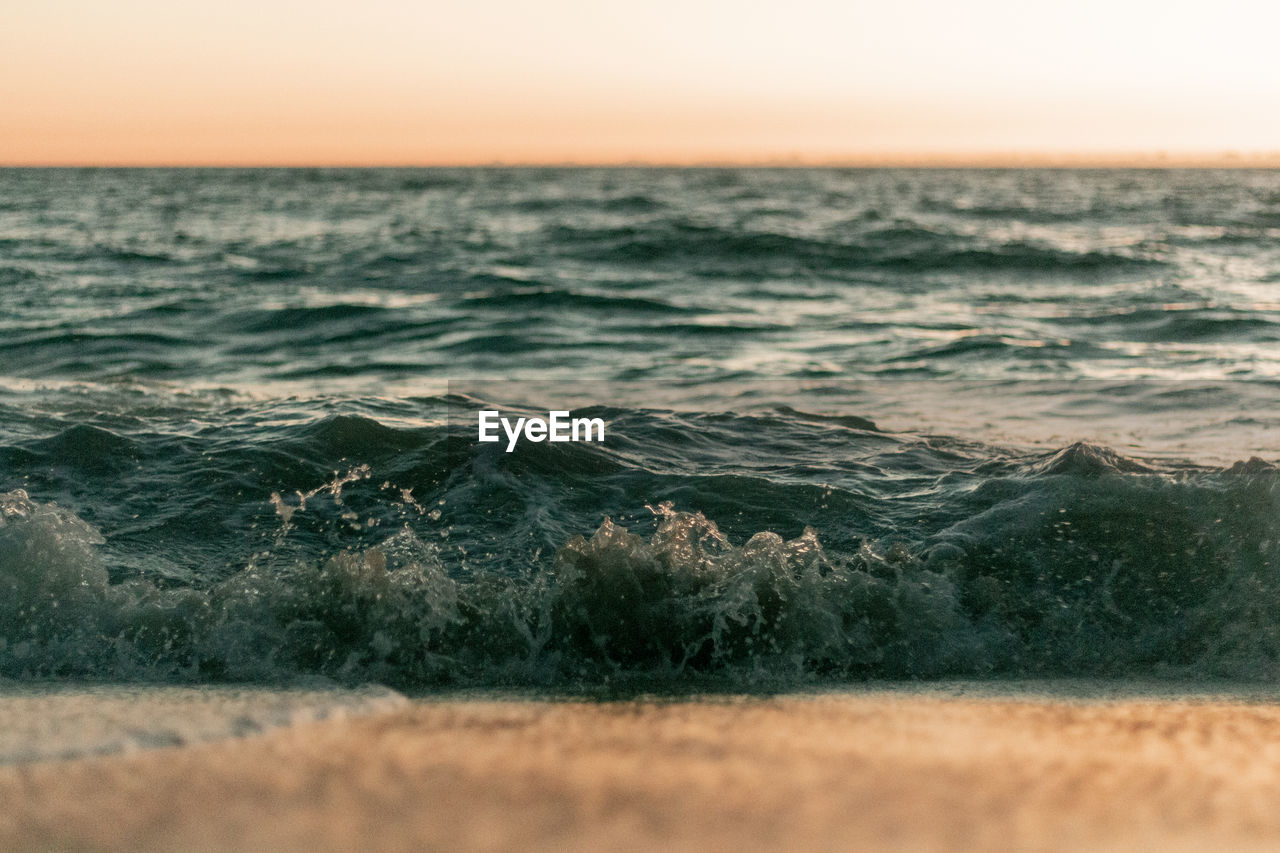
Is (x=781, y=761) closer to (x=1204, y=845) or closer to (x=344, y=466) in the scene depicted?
(x=1204, y=845)

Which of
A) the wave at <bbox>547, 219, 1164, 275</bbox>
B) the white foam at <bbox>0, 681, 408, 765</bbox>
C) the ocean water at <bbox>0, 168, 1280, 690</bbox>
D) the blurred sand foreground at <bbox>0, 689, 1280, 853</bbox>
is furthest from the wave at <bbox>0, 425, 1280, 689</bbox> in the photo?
the wave at <bbox>547, 219, 1164, 275</bbox>

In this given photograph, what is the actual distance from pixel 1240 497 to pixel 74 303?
13.6m

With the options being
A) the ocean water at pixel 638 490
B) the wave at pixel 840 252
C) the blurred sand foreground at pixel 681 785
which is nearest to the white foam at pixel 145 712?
the blurred sand foreground at pixel 681 785

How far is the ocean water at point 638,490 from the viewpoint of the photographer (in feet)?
13.5

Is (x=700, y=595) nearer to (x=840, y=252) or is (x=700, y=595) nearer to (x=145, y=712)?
(x=145, y=712)

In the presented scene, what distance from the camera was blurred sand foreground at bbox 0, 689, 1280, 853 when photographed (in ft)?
7.63

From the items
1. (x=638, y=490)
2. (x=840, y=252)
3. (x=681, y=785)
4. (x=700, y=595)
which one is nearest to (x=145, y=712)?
(x=681, y=785)

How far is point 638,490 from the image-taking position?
5.87 meters

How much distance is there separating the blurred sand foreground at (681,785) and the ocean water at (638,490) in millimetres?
789

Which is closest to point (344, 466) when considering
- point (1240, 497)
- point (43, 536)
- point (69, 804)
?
point (43, 536)

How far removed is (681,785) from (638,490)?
3.30 m

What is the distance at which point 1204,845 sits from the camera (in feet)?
7.58

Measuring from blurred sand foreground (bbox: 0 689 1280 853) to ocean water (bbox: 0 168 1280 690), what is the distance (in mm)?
789

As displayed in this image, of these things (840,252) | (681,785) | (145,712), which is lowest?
(145,712)
